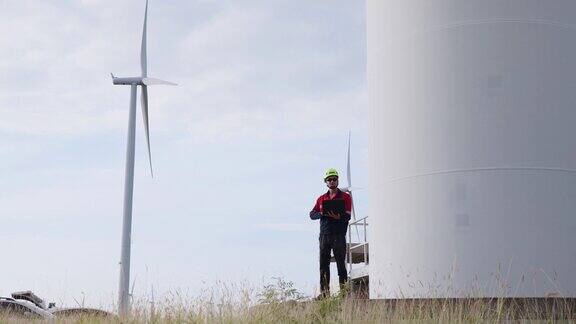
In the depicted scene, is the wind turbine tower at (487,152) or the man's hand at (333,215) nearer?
the wind turbine tower at (487,152)

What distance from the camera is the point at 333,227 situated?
11.0 m

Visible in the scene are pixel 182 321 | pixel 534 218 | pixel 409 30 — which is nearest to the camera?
pixel 182 321

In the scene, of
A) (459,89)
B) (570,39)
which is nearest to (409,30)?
(459,89)

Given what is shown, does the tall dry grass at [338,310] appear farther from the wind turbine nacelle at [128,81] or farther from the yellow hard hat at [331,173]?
the wind turbine nacelle at [128,81]

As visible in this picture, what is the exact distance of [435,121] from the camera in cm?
1074

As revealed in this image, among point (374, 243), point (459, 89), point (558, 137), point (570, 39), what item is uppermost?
point (570, 39)

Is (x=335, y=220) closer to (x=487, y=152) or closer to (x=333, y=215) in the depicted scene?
(x=333, y=215)

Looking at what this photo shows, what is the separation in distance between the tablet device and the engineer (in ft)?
0.13

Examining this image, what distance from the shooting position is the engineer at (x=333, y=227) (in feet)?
35.8

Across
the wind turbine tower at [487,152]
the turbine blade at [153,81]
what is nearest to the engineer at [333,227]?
the wind turbine tower at [487,152]

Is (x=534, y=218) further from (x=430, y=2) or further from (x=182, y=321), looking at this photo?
(x=182, y=321)

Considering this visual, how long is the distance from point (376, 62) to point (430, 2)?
1.24 meters

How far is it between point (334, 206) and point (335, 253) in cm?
66

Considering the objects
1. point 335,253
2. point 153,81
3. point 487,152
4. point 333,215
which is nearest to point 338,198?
point 333,215
